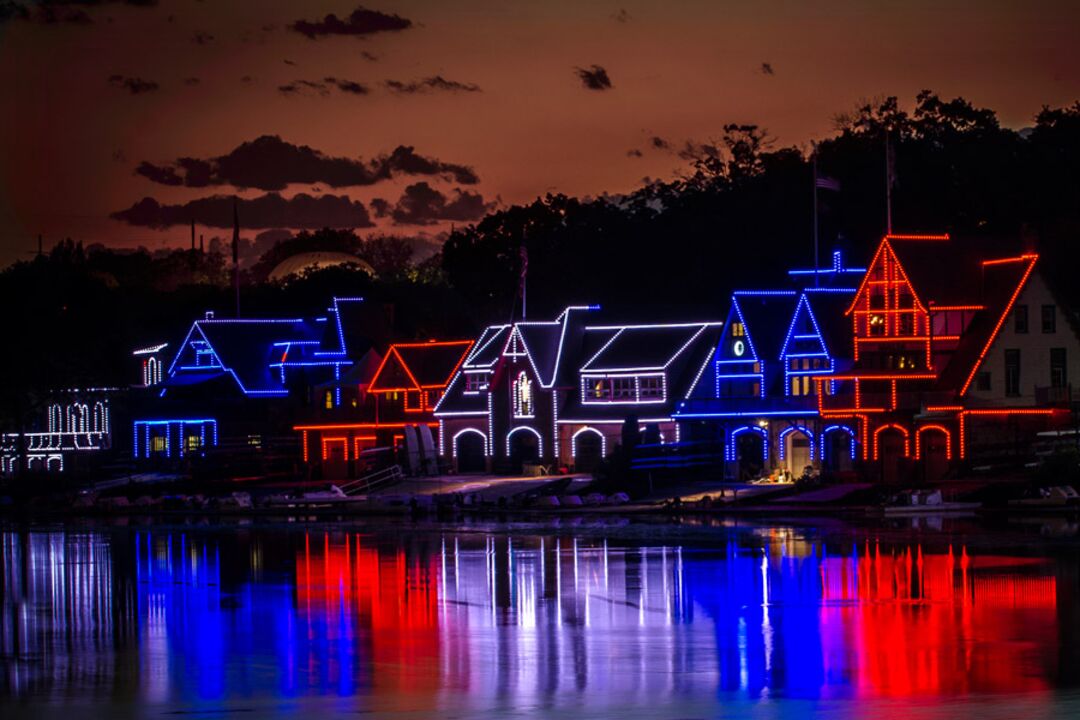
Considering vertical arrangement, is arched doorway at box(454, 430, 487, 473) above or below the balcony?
below

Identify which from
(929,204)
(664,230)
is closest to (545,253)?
(664,230)

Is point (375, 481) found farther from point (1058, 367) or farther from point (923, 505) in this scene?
point (923, 505)

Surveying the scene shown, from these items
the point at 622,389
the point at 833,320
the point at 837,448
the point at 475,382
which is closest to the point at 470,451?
the point at 475,382

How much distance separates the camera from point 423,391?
111188mm

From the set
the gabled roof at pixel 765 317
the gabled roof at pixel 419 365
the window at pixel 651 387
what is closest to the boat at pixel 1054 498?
the gabled roof at pixel 765 317

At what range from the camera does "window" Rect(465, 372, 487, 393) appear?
107250mm

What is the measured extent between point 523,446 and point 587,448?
13.7ft

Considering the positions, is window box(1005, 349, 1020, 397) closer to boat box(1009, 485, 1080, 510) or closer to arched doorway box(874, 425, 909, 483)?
arched doorway box(874, 425, 909, 483)

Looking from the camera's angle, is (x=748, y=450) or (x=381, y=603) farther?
(x=748, y=450)

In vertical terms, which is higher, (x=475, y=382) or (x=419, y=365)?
(x=419, y=365)

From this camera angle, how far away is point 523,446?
343 feet

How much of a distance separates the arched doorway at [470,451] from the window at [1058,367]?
33.6 metres

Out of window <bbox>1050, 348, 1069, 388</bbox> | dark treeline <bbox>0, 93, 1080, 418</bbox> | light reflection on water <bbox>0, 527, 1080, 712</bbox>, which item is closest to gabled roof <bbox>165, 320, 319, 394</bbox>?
dark treeline <bbox>0, 93, 1080, 418</bbox>

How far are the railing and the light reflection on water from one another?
38734mm
